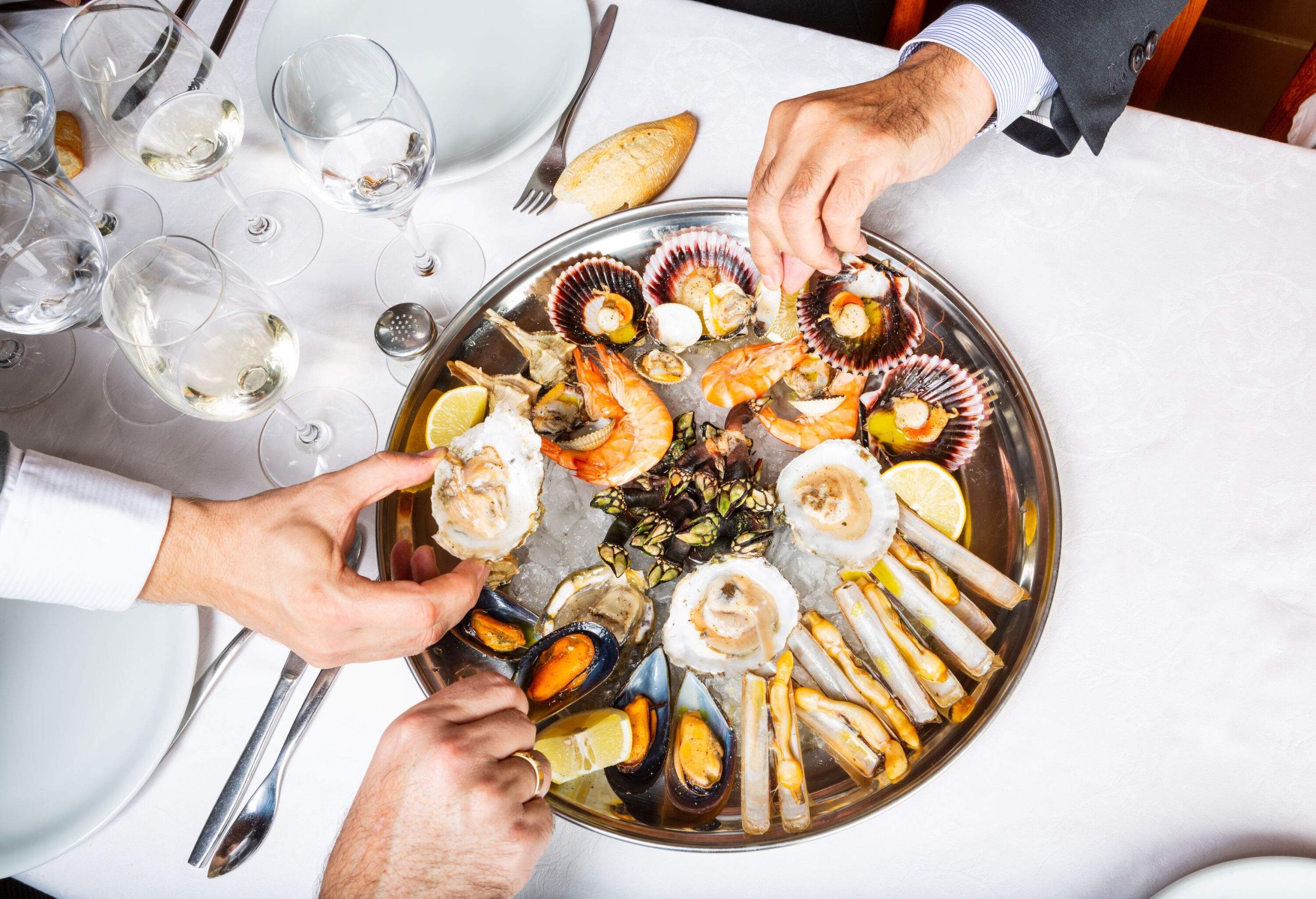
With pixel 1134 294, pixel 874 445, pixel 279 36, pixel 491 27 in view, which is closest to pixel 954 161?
pixel 1134 294

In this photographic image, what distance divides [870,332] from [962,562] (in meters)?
0.36

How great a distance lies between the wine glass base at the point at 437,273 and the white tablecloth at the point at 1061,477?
0.09ft

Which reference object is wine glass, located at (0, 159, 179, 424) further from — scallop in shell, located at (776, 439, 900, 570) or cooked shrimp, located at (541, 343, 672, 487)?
scallop in shell, located at (776, 439, 900, 570)

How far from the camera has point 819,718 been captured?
1028mm

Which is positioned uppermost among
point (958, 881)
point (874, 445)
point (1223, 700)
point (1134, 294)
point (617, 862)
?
point (1134, 294)

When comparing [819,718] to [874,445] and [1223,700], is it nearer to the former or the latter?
[874,445]

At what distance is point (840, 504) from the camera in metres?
1.10

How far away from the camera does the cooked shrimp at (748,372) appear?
1105 mm

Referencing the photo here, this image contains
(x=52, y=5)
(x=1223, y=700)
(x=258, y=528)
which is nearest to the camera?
(x=258, y=528)

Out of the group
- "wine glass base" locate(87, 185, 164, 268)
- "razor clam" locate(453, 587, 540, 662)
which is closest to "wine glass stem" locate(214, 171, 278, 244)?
"wine glass base" locate(87, 185, 164, 268)

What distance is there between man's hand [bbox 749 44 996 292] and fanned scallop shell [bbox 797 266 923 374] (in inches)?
2.5

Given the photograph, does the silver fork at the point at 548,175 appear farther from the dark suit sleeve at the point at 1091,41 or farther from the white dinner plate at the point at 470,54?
the dark suit sleeve at the point at 1091,41

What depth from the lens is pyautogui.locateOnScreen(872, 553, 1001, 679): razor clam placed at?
3.36ft

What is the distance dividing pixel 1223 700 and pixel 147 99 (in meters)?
1.70
